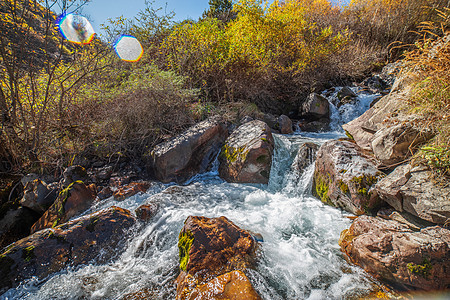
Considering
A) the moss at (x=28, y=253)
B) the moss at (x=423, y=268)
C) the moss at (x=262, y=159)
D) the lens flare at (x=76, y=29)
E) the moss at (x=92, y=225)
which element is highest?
the lens flare at (x=76, y=29)

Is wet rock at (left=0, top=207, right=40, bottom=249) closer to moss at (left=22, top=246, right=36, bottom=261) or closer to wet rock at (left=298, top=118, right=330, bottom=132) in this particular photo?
moss at (left=22, top=246, right=36, bottom=261)

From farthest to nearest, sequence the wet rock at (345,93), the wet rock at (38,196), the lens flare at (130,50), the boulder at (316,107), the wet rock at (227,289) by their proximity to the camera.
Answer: the wet rock at (345,93), the boulder at (316,107), the lens flare at (130,50), the wet rock at (38,196), the wet rock at (227,289)

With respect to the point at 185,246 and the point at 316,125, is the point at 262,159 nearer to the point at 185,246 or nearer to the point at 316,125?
the point at 185,246

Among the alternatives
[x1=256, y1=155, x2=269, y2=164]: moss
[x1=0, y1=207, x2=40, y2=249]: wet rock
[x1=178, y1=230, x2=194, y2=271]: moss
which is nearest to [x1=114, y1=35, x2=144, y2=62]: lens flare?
[x1=0, y1=207, x2=40, y2=249]: wet rock

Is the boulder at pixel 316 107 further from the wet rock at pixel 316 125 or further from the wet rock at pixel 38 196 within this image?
the wet rock at pixel 38 196

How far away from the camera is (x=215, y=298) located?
71.9 inches

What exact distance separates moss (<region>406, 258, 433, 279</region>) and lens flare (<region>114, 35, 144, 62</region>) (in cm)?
762

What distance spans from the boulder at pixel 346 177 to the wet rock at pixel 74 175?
5370 millimetres

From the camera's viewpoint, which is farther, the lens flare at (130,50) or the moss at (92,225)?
the lens flare at (130,50)

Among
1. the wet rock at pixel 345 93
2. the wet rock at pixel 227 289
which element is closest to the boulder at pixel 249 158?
the wet rock at pixel 227 289

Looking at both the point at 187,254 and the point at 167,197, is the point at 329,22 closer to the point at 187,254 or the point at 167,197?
the point at 167,197

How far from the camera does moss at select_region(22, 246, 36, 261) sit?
2.55m

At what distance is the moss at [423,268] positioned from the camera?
2.00 m

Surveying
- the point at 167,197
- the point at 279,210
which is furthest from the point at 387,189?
the point at 167,197
